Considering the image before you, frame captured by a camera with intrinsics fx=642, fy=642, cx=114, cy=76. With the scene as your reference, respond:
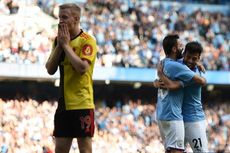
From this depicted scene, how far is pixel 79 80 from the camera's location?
17.1ft

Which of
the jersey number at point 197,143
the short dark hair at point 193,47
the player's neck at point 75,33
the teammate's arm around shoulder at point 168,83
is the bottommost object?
the jersey number at point 197,143

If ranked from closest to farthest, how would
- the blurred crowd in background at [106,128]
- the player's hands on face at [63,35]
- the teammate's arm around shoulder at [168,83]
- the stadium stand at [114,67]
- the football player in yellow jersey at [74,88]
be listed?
the player's hands on face at [63,35]
the football player in yellow jersey at [74,88]
the teammate's arm around shoulder at [168,83]
the blurred crowd in background at [106,128]
the stadium stand at [114,67]

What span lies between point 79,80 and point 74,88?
3.1 inches

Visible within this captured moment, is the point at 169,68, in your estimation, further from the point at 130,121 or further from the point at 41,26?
the point at 41,26

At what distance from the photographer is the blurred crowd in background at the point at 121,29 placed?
18781mm

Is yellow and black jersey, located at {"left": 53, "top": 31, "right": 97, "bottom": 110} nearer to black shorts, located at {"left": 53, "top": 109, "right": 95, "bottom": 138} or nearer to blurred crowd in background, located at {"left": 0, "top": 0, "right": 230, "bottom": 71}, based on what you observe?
black shorts, located at {"left": 53, "top": 109, "right": 95, "bottom": 138}

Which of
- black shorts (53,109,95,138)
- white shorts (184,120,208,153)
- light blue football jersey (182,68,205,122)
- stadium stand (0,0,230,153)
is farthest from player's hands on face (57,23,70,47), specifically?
stadium stand (0,0,230,153)

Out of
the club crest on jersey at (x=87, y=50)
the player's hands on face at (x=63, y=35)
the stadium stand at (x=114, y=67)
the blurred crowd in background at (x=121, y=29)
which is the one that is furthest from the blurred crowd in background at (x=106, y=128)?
the player's hands on face at (x=63, y=35)

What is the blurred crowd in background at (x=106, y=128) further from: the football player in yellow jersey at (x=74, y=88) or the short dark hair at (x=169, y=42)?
the football player in yellow jersey at (x=74, y=88)

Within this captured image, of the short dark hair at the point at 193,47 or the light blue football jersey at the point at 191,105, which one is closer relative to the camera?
the short dark hair at the point at 193,47

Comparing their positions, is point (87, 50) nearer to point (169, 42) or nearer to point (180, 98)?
point (169, 42)

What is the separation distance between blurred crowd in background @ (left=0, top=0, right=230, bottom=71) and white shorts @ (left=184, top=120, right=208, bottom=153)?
12081 millimetres

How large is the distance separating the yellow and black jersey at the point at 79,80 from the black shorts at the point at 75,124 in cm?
5

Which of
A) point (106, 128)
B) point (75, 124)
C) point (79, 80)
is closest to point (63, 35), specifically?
point (79, 80)
